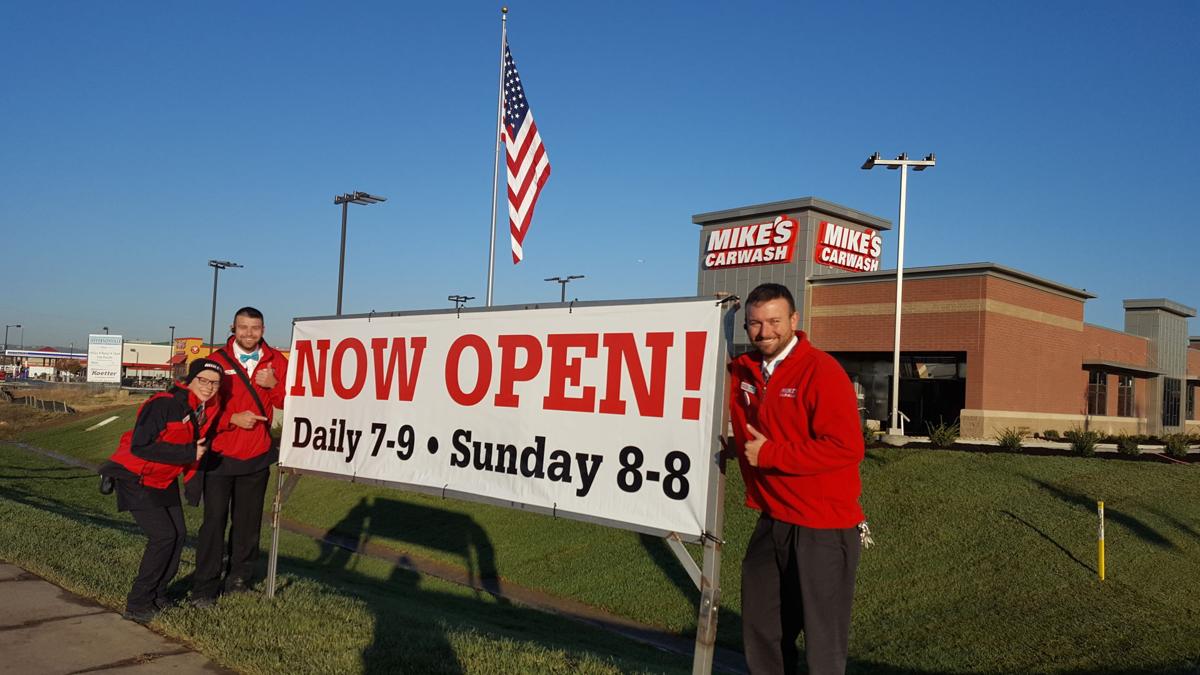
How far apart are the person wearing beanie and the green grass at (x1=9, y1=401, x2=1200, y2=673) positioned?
1.26 meters

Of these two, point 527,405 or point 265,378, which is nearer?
point 527,405

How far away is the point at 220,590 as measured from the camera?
6617mm

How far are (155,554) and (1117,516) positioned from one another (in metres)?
12.7

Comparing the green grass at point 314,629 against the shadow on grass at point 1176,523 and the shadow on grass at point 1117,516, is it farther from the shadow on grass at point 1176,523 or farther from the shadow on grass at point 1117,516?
the shadow on grass at point 1176,523

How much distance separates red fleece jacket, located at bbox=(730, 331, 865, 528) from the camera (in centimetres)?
384

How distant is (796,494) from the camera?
394 cm

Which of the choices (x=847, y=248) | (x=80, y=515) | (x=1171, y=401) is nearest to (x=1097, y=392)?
(x=1171, y=401)

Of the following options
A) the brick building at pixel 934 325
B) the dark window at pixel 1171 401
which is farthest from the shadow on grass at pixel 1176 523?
the dark window at pixel 1171 401

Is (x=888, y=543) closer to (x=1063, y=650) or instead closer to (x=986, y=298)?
(x=1063, y=650)

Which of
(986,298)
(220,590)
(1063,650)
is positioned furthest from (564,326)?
(986,298)

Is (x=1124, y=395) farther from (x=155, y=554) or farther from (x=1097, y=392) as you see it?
(x=155, y=554)

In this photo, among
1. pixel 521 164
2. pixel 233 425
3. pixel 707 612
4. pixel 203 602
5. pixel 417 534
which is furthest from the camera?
pixel 417 534

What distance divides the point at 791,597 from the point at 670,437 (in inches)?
39.8

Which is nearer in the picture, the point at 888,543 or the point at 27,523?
the point at 27,523
